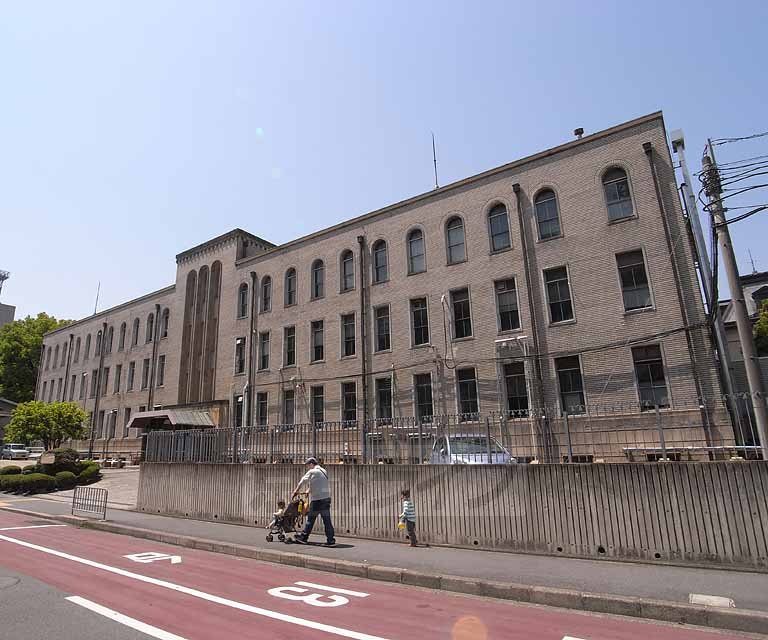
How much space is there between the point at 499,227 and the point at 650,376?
8894 millimetres

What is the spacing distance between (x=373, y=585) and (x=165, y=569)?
3.90 metres

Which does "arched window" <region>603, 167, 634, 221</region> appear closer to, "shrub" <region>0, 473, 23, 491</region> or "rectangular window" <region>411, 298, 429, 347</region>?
"rectangular window" <region>411, 298, 429, 347</region>

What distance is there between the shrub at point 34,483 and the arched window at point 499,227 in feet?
82.2

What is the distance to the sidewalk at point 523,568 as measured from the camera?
6504 millimetres

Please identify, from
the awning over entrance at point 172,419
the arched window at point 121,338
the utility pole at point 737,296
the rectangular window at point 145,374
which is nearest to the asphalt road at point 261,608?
the utility pole at point 737,296

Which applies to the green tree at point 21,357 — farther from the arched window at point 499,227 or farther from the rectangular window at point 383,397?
the arched window at point 499,227

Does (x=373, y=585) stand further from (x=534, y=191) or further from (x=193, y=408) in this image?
(x=193, y=408)

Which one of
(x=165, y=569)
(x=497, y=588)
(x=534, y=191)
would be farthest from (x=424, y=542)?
(x=534, y=191)

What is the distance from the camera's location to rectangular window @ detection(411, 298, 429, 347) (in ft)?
76.4

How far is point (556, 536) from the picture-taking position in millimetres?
9031

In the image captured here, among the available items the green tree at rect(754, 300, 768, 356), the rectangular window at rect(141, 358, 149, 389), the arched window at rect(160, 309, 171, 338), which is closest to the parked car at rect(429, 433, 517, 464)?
the green tree at rect(754, 300, 768, 356)

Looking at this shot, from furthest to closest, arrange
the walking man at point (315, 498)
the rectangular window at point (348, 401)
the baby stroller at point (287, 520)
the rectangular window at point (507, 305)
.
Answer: the rectangular window at point (348, 401) < the rectangular window at point (507, 305) < the baby stroller at point (287, 520) < the walking man at point (315, 498)

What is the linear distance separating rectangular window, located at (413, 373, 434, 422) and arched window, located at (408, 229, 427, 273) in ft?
17.2

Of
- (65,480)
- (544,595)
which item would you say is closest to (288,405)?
(65,480)
